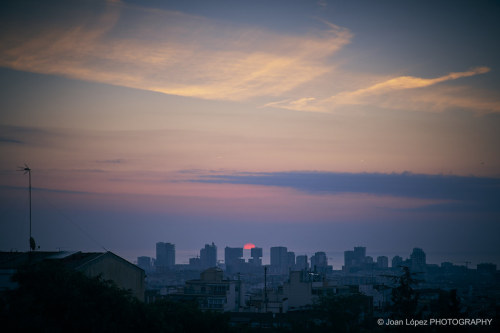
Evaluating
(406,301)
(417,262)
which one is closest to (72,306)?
(406,301)

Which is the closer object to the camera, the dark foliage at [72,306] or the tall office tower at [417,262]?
the dark foliage at [72,306]

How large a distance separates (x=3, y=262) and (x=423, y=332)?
2042cm

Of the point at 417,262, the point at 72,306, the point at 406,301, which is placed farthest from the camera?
the point at 417,262

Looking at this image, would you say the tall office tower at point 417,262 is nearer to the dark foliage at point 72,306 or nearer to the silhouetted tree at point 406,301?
the silhouetted tree at point 406,301

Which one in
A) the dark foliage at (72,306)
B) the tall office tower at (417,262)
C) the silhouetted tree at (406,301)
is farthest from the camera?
the tall office tower at (417,262)

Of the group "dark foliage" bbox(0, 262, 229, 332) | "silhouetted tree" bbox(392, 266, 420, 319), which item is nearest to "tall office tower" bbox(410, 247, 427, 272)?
"silhouetted tree" bbox(392, 266, 420, 319)

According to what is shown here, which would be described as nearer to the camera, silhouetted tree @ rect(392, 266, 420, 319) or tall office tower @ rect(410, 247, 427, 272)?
silhouetted tree @ rect(392, 266, 420, 319)

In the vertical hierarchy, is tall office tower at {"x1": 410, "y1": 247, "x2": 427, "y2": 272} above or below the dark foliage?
below

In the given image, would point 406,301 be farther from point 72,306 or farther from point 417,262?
point 417,262

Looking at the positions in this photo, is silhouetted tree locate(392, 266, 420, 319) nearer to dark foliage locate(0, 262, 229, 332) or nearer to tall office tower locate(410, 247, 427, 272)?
dark foliage locate(0, 262, 229, 332)

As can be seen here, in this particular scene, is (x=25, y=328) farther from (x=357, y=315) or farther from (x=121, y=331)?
(x=357, y=315)

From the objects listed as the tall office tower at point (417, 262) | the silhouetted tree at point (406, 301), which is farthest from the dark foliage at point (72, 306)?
the tall office tower at point (417, 262)

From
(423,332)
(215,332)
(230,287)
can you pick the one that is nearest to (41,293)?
(215,332)

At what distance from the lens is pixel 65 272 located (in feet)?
72.9
